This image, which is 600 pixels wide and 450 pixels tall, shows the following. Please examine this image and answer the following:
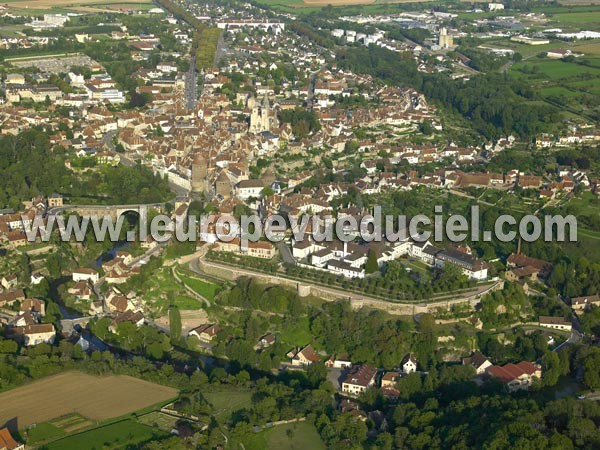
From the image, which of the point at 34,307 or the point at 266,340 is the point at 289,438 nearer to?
the point at 266,340

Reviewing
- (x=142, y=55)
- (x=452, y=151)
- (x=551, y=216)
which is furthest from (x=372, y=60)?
(x=551, y=216)

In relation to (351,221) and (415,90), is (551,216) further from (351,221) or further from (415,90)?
(415,90)

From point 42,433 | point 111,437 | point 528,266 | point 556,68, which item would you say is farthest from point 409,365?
point 556,68

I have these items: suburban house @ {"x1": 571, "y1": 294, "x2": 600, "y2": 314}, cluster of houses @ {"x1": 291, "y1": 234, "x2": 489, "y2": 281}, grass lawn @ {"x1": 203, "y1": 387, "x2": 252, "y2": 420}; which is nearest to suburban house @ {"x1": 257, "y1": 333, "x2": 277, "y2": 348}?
grass lawn @ {"x1": 203, "y1": 387, "x2": 252, "y2": 420}

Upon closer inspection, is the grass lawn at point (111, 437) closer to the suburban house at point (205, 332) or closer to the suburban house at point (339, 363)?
the suburban house at point (205, 332)

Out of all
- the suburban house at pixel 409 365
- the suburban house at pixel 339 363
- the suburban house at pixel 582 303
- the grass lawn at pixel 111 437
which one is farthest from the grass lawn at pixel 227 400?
the suburban house at pixel 582 303
